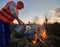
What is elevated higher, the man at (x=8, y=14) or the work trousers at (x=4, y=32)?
the man at (x=8, y=14)

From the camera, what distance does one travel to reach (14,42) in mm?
9844

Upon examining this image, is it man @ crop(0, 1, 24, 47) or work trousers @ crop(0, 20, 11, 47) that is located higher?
man @ crop(0, 1, 24, 47)

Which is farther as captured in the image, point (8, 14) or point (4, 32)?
point (4, 32)

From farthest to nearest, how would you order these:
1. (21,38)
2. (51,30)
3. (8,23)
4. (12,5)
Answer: (51,30) → (21,38) → (8,23) → (12,5)

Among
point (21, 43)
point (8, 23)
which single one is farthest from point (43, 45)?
point (8, 23)

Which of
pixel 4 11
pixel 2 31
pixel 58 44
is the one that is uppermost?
pixel 4 11

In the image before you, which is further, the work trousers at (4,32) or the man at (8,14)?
the work trousers at (4,32)

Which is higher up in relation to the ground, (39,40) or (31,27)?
(31,27)

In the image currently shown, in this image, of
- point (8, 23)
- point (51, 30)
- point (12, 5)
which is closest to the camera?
point (12, 5)

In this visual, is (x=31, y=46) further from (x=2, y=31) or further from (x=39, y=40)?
(x=2, y=31)

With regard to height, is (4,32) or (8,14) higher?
(8,14)

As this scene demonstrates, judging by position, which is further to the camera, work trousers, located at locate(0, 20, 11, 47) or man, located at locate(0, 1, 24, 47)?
work trousers, located at locate(0, 20, 11, 47)

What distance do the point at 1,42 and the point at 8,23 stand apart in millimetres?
1006

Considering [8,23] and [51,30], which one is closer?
[8,23]
